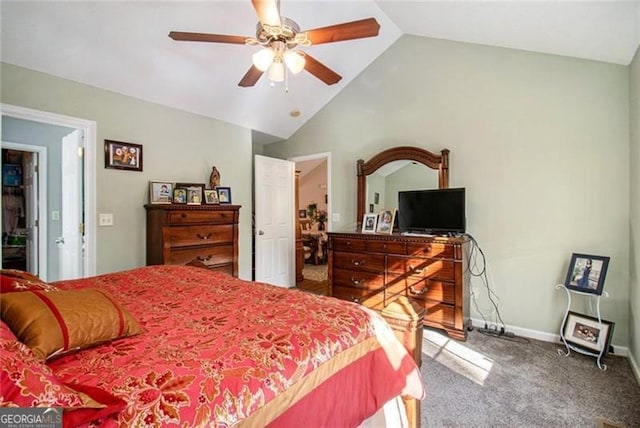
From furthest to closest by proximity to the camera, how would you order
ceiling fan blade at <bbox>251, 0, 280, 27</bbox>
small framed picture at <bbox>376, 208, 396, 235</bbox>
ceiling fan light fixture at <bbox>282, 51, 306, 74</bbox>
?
small framed picture at <bbox>376, 208, 396, 235</bbox> < ceiling fan light fixture at <bbox>282, 51, 306, 74</bbox> < ceiling fan blade at <bbox>251, 0, 280, 27</bbox>

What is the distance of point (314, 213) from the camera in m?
8.20

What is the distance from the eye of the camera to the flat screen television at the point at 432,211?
3188mm

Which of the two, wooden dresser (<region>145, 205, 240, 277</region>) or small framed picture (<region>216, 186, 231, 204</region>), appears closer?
wooden dresser (<region>145, 205, 240, 277</region>)

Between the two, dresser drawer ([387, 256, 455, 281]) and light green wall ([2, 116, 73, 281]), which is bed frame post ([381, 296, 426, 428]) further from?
light green wall ([2, 116, 73, 281])

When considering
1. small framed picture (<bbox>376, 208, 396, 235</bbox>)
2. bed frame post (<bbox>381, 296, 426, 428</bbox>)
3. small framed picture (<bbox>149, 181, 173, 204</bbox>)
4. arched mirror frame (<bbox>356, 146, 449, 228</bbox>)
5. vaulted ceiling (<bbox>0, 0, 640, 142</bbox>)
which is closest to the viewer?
bed frame post (<bbox>381, 296, 426, 428</bbox>)

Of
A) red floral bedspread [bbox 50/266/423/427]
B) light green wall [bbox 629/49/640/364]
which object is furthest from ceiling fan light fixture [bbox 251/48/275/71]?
light green wall [bbox 629/49/640/364]

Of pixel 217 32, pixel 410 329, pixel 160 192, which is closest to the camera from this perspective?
pixel 410 329

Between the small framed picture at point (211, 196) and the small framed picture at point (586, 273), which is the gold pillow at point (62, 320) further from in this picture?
the small framed picture at point (586, 273)

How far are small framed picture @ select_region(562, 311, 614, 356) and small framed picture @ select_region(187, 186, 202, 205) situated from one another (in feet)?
12.7

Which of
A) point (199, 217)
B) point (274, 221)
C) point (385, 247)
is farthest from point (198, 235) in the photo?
point (385, 247)

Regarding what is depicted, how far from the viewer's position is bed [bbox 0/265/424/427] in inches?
27.9

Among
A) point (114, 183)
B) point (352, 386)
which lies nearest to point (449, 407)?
point (352, 386)

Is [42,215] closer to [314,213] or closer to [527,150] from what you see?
[314,213]

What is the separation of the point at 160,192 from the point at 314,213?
16.6ft
